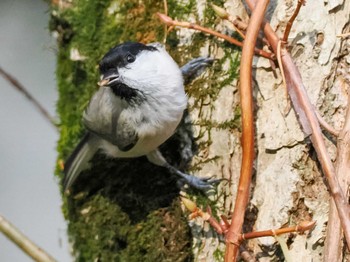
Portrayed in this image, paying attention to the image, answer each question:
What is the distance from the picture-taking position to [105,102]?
271 cm

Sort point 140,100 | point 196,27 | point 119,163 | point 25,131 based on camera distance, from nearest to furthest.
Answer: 1. point 196,27
2. point 140,100
3. point 119,163
4. point 25,131

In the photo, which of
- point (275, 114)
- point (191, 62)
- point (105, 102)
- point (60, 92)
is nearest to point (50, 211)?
point (60, 92)

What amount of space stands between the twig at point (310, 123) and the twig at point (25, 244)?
82 cm

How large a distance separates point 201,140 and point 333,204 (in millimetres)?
574

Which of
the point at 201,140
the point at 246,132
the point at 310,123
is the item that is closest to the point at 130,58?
the point at 201,140

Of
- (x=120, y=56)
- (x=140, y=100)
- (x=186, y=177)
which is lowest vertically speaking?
(x=186, y=177)

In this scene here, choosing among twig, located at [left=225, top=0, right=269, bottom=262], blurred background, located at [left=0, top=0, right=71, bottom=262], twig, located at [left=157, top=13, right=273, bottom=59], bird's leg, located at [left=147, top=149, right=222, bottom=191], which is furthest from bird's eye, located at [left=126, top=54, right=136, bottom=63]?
blurred background, located at [left=0, top=0, right=71, bottom=262]

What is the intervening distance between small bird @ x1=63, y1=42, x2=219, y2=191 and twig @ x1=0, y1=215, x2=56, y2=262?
556mm

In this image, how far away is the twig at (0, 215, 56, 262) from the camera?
2.14m

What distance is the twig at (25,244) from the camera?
2.14 metres

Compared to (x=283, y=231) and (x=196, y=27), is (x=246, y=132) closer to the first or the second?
(x=283, y=231)

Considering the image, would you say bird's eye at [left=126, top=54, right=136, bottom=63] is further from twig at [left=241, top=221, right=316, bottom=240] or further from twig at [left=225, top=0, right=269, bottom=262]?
twig at [left=241, top=221, right=316, bottom=240]

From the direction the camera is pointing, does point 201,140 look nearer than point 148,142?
Yes

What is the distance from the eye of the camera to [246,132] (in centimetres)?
212
